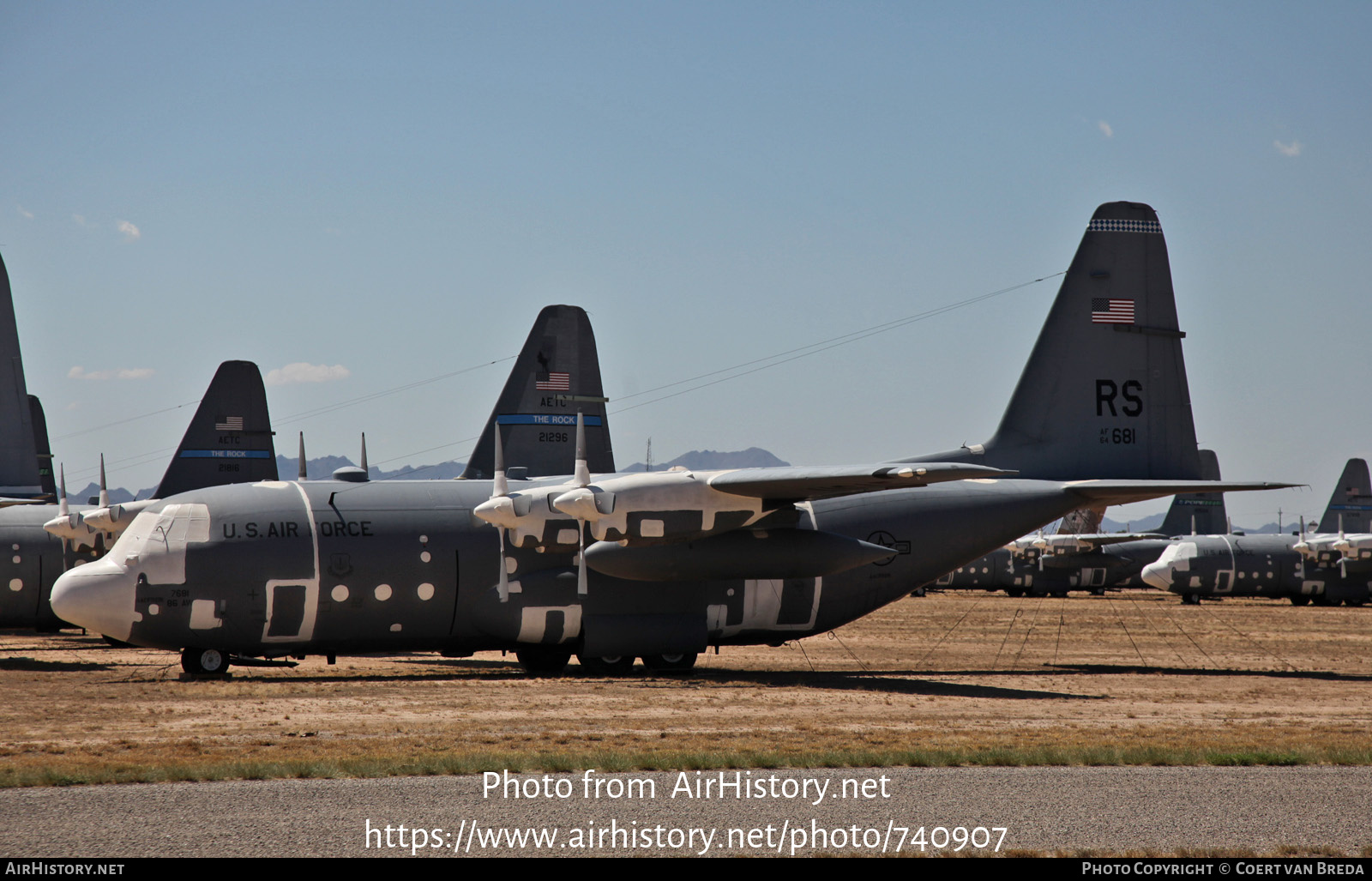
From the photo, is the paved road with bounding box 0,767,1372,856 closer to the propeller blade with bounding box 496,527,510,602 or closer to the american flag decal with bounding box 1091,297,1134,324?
the propeller blade with bounding box 496,527,510,602

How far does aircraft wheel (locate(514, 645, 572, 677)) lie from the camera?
24.1 meters

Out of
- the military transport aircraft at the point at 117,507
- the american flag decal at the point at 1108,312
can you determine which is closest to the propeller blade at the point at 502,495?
the military transport aircraft at the point at 117,507

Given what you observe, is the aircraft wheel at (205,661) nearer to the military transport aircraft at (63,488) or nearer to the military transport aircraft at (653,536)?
the military transport aircraft at (653,536)

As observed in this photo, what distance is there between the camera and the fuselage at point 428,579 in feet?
70.3

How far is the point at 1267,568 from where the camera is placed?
211 ft

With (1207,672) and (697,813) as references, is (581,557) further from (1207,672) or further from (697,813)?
(1207,672)

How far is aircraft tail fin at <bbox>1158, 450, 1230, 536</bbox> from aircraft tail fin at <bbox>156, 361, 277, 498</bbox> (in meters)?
57.7

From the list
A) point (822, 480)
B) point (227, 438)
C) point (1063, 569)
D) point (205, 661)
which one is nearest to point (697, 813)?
point (822, 480)

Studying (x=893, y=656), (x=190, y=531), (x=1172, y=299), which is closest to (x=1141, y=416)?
(x=1172, y=299)

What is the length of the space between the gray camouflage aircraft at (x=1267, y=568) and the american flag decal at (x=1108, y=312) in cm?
4101

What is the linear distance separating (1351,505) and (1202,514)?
27.8 feet

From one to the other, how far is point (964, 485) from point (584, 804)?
16396 mm

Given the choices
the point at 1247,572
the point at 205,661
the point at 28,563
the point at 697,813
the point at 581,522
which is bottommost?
the point at 1247,572

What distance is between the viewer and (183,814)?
32.5 ft
